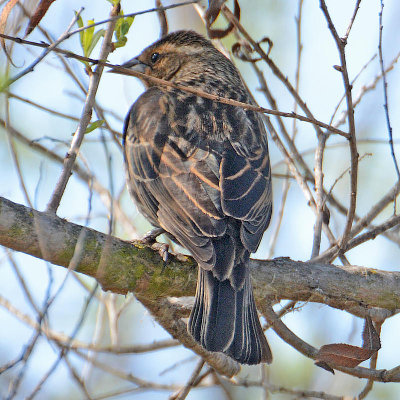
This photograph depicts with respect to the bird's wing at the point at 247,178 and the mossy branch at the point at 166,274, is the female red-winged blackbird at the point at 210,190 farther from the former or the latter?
the mossy branch at the point at 166,274

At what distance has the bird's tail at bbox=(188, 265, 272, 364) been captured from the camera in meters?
3.27

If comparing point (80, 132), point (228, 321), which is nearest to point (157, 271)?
point (228, 321)

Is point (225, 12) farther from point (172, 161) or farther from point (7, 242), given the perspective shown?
point (7, 242)

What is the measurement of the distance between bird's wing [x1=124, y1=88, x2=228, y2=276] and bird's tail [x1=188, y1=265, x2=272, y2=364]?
10 centimetres

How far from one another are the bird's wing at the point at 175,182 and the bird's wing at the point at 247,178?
7 centimetres

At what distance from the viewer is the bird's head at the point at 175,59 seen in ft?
17.3

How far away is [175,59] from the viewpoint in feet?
17.4

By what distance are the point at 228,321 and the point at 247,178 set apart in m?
0.91

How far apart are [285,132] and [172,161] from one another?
793 mm

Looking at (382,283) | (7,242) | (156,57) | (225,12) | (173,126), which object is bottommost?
(7,242)

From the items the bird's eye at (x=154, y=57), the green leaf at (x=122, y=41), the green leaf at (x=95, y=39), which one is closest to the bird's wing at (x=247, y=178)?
the green leaf at (x=122, y=41)

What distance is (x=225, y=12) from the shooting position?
4.02 metres

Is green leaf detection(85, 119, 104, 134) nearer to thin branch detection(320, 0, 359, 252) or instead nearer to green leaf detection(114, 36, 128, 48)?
green leaf detection(114, 36, 128, 48)

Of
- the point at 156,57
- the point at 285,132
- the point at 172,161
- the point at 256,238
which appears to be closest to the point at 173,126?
the point at 172,161
